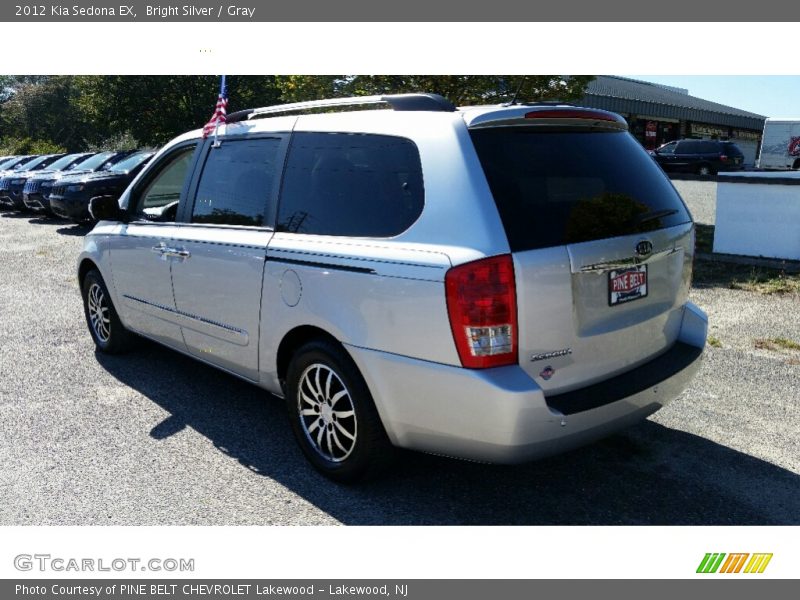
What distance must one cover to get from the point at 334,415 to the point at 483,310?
112 centimetres

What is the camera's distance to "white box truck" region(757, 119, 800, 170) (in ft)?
89.0

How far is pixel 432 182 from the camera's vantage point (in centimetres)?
310

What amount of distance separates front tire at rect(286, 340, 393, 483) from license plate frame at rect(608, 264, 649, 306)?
1.25 meters

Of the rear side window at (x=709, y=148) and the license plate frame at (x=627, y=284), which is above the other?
the license plate frame at (x=627, y=284)

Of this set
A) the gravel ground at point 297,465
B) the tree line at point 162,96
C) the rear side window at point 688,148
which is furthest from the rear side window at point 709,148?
the gravel ground at point 297,465

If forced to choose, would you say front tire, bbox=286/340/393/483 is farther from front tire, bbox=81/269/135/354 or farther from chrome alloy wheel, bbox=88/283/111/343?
chrome alloy wheel, bbox=88/283/111/343

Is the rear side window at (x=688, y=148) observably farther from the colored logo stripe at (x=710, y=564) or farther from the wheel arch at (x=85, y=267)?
the colored logo stripe at (x=710, y=564)

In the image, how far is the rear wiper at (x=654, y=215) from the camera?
3357 mm

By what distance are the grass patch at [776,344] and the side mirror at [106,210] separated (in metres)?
5.27

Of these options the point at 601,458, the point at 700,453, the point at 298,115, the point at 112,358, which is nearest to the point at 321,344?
the point at 298,115

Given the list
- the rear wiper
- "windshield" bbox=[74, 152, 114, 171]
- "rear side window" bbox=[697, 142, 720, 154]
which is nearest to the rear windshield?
the rear wiper

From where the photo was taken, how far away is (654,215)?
345 centimetres

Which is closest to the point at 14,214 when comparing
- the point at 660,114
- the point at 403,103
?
the point at 403,103

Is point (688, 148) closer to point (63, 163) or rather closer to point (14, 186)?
point (63, 163)
